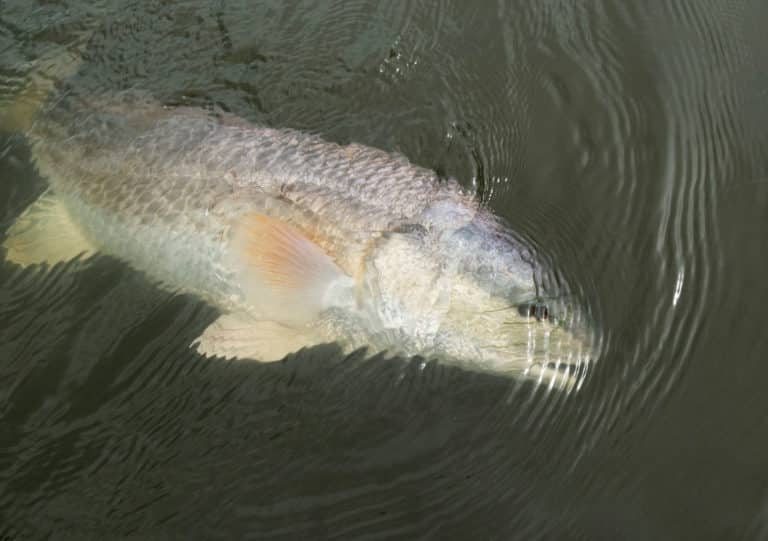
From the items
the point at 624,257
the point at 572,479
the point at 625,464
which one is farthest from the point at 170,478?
the point at 624,257

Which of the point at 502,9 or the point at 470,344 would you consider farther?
the point at 502,9

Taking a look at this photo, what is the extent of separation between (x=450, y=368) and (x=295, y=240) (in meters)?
0.85

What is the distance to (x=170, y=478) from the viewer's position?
310 cm

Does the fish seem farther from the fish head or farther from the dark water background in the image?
the dark water background

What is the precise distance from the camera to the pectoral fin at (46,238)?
3.96m

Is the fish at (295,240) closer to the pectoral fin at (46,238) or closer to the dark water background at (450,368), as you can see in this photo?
the pectoral fin at (46,238)

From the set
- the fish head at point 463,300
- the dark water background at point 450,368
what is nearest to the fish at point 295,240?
the fish head at point 463,300

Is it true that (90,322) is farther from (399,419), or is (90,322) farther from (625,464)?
(625,464)

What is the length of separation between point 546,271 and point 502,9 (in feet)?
6.54

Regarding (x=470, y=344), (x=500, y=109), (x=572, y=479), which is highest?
(x=500, y=109)

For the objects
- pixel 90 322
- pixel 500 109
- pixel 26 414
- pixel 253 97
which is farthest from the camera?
pixel 253 97

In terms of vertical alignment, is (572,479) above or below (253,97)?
below

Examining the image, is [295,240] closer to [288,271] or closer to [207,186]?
[288,271]

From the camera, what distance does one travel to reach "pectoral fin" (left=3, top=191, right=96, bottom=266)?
3961 millimetres
